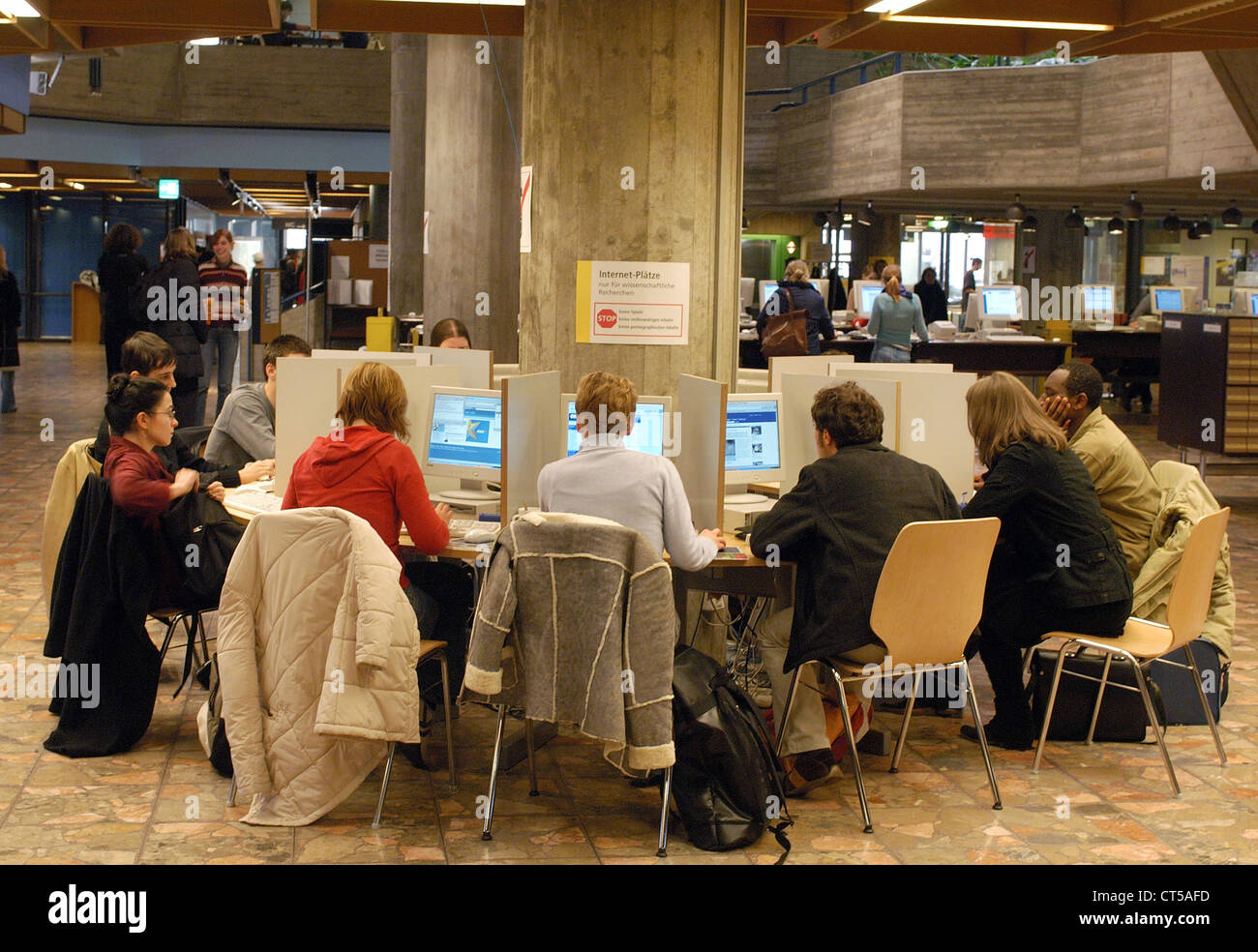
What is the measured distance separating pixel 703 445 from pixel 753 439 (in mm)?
454

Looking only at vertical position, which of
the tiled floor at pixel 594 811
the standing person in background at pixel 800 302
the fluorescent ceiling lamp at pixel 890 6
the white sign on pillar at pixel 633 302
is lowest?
the tiled floor at pixel 594 811

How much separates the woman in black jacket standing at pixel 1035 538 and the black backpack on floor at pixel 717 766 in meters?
1.25

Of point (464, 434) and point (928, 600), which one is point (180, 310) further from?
point (928, 600)

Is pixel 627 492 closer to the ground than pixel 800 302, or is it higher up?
closer to the ground

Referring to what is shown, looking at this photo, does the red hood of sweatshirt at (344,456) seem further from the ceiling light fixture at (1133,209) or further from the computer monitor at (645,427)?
the ceiling light fixture at (1133,209)

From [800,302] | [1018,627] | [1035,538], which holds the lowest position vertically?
[1018,627]

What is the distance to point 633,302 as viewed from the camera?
5.55 m

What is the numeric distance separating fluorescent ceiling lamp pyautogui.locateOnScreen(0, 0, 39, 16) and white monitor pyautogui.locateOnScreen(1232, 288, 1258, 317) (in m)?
Answer: 12.3

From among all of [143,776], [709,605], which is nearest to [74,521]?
[143,776]

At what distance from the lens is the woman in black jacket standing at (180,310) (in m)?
10.3

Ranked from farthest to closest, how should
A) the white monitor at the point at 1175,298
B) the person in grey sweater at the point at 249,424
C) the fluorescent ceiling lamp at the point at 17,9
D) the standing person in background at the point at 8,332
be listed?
the white monitor at the point at 1175,298 < the standing person in background at the point at 8,332 < the fluorescent ceiling lamp at the point at 17,9 < the person in grey sweater at the point at 249,424

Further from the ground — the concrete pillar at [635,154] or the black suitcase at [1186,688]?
the concrete pillar at [635,154]

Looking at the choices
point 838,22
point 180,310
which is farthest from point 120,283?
point 838,22

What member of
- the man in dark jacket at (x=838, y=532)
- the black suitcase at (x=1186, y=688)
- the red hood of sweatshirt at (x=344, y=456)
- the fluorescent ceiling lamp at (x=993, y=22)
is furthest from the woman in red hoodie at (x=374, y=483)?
the fluorescent ceiling lamp at (x=993, y=22)
